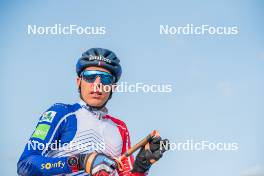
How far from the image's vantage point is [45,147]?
762cm

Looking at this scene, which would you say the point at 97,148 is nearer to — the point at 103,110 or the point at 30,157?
the point at 103,110

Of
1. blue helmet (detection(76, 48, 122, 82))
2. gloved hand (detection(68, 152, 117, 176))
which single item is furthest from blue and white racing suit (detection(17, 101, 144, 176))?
blue helmet (detection(76, 48, 122, 82))

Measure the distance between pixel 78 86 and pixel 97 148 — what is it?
127 centimetres

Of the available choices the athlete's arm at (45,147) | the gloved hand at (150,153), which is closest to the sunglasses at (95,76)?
the athlete's arm at (45,147)

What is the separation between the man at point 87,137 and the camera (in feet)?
23.7

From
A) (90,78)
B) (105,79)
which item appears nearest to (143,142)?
(105,79)

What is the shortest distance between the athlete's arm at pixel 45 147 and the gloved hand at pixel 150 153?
111 centimetres

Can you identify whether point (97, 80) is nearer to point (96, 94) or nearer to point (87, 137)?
point (96, 94)

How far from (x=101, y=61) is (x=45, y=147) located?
6.16 ft

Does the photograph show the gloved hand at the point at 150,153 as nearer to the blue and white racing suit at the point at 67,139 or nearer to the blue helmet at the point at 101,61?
the blue and white racing suit at the point at 67,139

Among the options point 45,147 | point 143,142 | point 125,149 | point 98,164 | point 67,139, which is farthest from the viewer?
point 125,149

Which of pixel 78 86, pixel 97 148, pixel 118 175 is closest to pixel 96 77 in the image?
pixel 78 86

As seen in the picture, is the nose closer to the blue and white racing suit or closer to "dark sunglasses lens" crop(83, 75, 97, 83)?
"dark sunglasses lens" crop(83, 75, 97, 83)

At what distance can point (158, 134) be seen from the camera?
7078 mm
